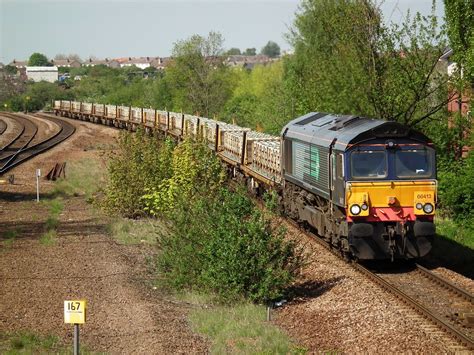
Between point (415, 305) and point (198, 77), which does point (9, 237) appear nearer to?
point (415, 305)

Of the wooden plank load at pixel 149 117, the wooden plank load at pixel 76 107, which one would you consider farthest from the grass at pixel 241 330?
the wooden plank load at pixel 76 107

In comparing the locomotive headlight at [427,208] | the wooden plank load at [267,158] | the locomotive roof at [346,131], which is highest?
the locomotive roof at [346,131]

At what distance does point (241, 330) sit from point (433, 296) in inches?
170

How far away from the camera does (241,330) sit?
12656 mm

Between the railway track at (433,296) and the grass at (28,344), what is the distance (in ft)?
19.7

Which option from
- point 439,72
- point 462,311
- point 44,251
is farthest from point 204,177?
point 462,311

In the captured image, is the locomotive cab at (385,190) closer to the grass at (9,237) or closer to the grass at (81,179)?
the grass at (9,237)

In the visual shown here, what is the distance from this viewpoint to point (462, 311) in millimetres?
13781

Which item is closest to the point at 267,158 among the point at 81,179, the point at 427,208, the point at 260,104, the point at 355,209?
the point at 355,209

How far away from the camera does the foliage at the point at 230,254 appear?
47.6 feet

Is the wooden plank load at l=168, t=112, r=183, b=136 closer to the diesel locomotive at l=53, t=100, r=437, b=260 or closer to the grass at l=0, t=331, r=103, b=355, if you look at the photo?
the diesel locomotive at l=53, t=100, r=437, b=260

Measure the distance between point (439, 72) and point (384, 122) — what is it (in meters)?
9.34

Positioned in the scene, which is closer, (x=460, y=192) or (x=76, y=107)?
(x=460, y=192)

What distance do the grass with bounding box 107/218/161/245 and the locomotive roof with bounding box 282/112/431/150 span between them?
4.74 meters
